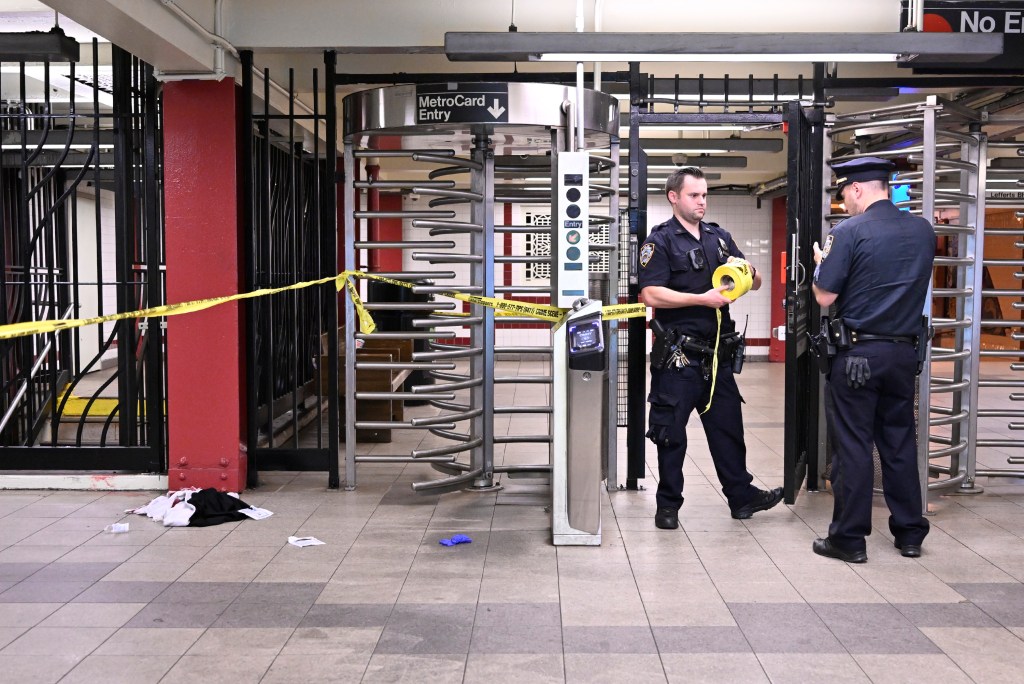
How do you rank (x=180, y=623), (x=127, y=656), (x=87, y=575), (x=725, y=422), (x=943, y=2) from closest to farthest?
(x=127, y=656) < (x=180, y=623) < (x=87, y=575) < (x=725, y=422) < (x=943, y=2)

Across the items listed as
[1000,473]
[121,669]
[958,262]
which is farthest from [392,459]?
[1000,473]

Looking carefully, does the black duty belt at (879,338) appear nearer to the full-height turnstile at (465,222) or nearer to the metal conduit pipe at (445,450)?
the full-height turnstile at (465,222)

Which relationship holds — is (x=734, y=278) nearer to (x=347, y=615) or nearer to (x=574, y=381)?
(x=574, y=381)

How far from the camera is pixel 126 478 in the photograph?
6375 mm

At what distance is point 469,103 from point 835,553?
3.04 meters

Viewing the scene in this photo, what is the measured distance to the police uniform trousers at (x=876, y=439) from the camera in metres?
4.70

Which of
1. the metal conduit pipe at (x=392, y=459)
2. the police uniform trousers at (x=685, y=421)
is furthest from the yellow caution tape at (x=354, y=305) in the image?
the metal conduit pipe at (x=392, y=459)

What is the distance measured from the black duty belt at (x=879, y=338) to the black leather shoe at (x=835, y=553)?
99 centimetres

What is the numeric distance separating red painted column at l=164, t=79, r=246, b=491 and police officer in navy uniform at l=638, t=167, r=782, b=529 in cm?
254

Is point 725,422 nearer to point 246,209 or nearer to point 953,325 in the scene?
point 953,325

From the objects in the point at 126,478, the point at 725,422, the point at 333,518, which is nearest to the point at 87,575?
the point at 333,518

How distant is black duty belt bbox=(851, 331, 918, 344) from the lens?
185 inches

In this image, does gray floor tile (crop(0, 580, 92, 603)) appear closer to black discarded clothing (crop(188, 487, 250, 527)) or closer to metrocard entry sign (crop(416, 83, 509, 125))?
black discarded clothing (crop(188, 487, 250, 527))

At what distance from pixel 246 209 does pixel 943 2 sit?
14.5 ft
